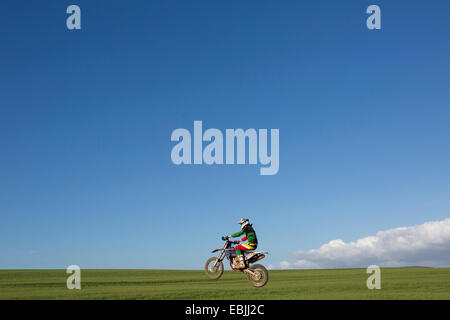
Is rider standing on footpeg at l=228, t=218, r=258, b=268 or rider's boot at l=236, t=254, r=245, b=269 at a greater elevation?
rider standing on footpeg at l=228, t=218, r=258, b=268

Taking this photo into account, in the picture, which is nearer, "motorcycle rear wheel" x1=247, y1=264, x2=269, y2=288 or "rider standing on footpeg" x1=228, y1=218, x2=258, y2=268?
"rider standing on footpeg" x1=228, y1=218, x2=258, y2=268

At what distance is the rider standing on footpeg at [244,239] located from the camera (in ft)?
54.7

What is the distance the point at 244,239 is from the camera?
17.1 m

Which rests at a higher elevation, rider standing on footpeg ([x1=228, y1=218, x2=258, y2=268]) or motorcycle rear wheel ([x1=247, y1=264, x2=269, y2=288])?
rider standing on footpeg ([x1=228, y1=218, x2=258, y2=268])

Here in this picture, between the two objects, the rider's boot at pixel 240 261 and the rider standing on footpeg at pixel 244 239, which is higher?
the rider standing on footpeg at pixel 244 239

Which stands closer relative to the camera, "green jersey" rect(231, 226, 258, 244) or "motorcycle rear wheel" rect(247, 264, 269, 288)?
"green jersey" rect(231, 226, 258, 244)

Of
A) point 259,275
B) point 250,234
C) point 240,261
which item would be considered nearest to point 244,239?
point 250,234

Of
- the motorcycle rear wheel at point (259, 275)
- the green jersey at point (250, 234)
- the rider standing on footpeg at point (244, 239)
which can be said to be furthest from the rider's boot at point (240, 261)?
the green jersey at point (250, 234)

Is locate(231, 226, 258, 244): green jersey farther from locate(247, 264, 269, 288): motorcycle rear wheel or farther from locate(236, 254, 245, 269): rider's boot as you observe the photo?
locate(247, 264, 269, 288): motorcycle rear wheel

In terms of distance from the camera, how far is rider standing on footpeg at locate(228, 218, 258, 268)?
54.7ft

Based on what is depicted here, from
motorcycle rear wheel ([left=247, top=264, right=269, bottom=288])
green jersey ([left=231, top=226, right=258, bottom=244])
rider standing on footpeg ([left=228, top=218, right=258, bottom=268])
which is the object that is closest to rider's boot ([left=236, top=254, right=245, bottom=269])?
rider standing on footpeg ([left=228, top=218, right=258, bottom=268])

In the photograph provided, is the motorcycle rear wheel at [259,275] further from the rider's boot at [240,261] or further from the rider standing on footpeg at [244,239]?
the rider standing on footpeg at [244,239]

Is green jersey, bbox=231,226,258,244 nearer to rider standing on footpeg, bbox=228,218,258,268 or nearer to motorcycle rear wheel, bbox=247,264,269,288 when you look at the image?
rider standing on footpeg, bbox=228,218,258,268
